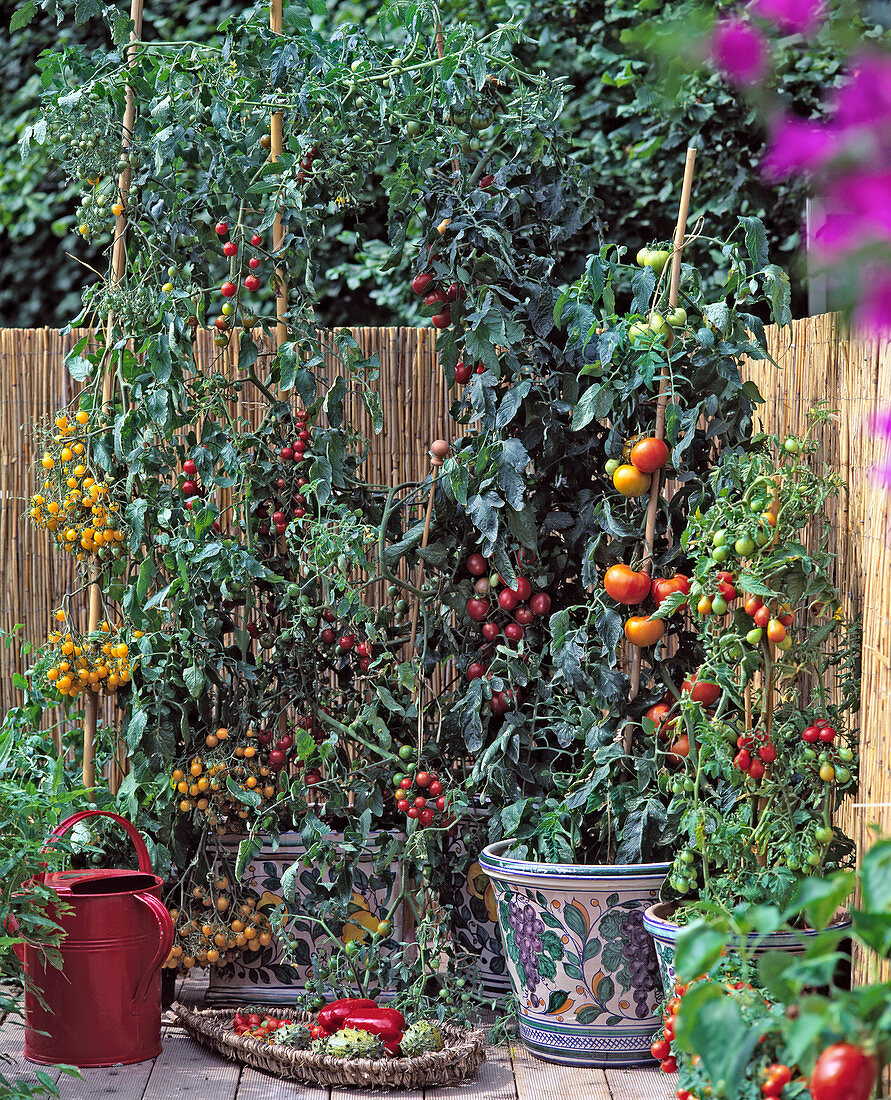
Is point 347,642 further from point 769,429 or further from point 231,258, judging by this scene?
point 769,429

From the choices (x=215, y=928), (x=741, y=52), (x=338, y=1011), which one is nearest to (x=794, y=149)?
(x=741, y=52)

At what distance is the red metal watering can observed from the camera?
212cm

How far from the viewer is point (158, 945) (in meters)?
2.18

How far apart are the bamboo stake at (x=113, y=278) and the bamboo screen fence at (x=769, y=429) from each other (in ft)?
1.37

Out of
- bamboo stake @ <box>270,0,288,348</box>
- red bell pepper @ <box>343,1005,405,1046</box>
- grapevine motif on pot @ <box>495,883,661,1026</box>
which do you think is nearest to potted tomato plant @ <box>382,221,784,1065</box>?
grapevine motif on pot @ <box>495,883,661,1026</box>

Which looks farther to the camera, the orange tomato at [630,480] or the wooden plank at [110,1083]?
the orange tomato at [630,480]

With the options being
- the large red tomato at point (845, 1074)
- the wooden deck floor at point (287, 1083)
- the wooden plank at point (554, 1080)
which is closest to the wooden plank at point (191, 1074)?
the wooden deck floor at point (287, 1083)

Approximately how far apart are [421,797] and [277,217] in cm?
118

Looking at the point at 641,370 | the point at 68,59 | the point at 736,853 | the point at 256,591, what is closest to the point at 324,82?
the point at 68,59

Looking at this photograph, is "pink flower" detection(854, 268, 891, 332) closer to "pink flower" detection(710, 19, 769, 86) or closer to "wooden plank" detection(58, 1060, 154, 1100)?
"pink flower" detection(710, 19, 769, 86)

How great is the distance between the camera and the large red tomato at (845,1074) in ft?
2.99

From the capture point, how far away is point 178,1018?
92.0 inches

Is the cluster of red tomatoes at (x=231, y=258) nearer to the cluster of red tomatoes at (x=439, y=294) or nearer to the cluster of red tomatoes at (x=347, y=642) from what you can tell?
the cluster of red tomatoes at (x=439, y=294)

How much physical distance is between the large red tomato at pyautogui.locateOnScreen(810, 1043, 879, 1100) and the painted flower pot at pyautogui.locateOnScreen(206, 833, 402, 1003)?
1.57 metres
